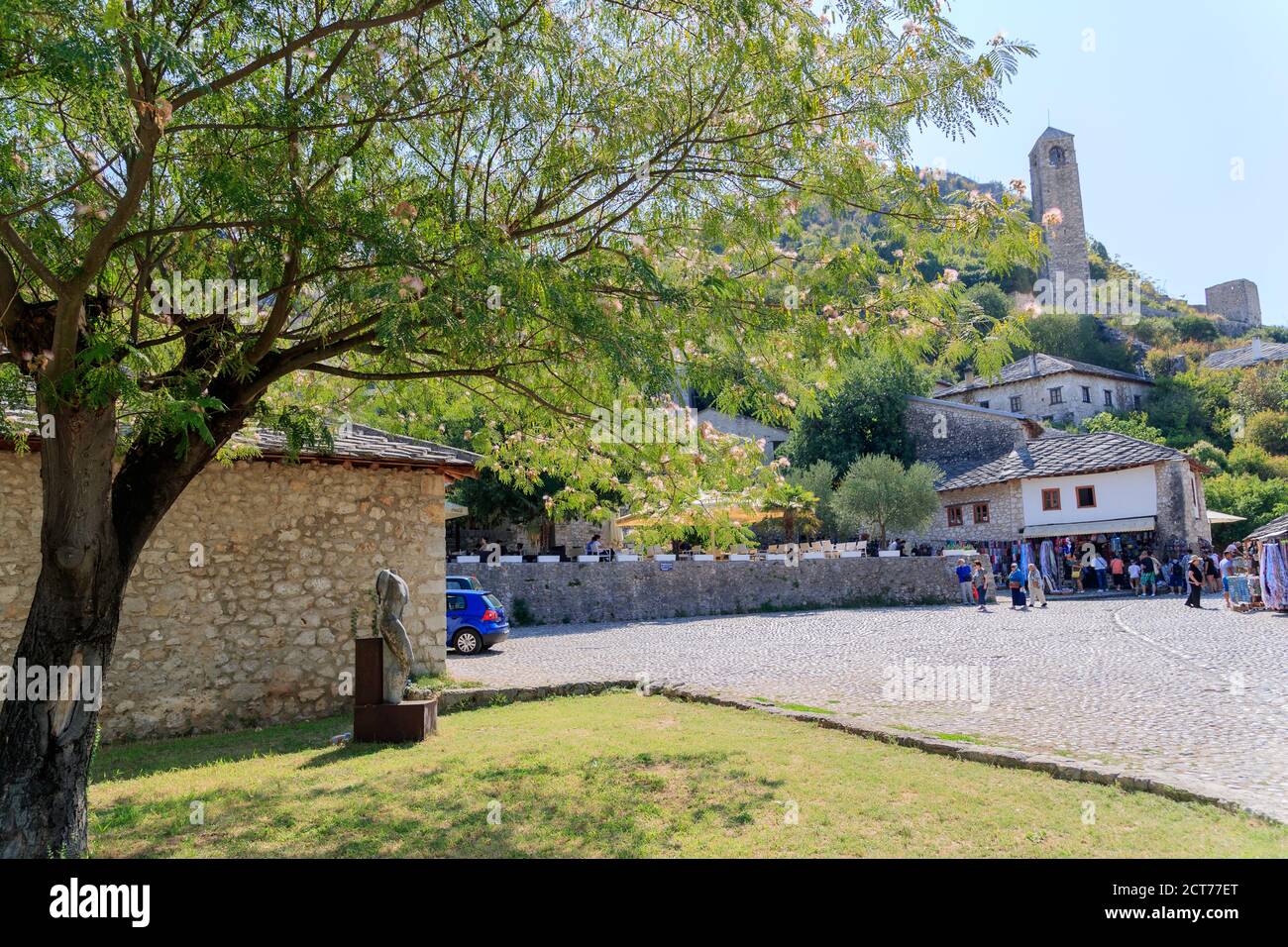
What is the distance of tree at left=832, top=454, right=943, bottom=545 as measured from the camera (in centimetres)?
3481

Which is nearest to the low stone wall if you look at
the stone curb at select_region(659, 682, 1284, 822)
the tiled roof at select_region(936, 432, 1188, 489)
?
the tiled roof at select_region(936, 432, 1188, 489)

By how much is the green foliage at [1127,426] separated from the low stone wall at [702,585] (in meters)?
28.1

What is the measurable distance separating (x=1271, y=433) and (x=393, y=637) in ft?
199

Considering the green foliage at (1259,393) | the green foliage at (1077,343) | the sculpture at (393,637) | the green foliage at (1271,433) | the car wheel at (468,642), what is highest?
the green foliage at (1077,343)

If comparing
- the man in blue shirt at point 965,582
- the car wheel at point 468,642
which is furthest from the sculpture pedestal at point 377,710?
the man in blue shirt at point 965,582

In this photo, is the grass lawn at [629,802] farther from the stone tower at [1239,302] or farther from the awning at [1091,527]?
the stone tower at [1239,302]

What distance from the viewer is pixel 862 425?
44062 millimetres

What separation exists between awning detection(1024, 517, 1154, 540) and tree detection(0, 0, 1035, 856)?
31369 millimetres

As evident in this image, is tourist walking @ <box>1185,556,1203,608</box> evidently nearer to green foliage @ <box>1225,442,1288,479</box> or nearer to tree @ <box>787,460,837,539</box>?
tree @ <box>787,460,837,539</box>

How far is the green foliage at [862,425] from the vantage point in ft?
143

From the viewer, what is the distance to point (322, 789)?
22.7ft
